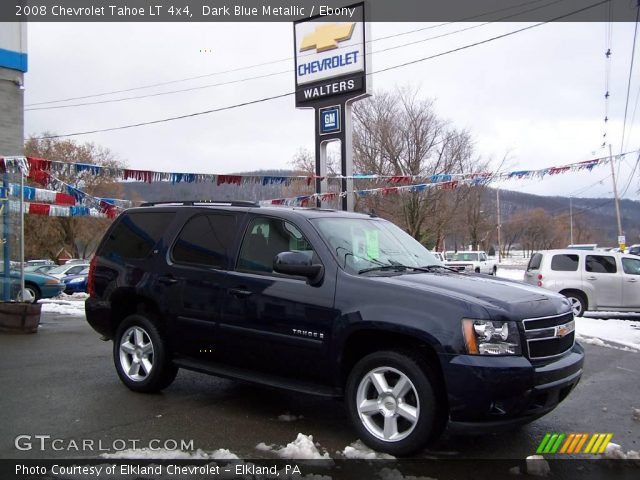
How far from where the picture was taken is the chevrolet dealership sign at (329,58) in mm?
16047

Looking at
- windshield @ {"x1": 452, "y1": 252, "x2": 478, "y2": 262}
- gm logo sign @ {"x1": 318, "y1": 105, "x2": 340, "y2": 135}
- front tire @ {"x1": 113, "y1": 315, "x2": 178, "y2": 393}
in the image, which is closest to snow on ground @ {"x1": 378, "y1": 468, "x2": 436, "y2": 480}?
front tire @ {"x1": 113, "y1": 315, "x2": 178, "y2": 393}

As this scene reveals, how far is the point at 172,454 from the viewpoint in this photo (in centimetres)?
407

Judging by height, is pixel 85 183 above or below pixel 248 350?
above

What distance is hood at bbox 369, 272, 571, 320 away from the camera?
3.93m

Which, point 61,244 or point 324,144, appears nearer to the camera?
point 324,144

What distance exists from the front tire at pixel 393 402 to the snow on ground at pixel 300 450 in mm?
352

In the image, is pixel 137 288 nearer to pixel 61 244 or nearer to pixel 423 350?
pixel 423 350

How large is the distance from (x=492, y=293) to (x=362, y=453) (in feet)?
4.96

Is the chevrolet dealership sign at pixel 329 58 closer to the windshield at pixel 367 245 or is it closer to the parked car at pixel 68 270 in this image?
the windshield at pixel 367 245

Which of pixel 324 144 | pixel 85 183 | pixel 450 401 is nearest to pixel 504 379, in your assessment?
pixel 450 401

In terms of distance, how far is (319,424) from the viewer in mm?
4840

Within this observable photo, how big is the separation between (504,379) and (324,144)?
14.4 metres

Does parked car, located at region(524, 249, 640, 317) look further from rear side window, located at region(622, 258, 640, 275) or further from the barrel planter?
the barrel planter

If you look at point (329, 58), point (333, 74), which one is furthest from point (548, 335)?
point (329, 58)
